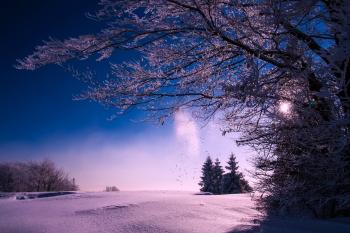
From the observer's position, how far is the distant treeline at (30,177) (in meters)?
23.7

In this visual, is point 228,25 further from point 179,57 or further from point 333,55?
point 333,55

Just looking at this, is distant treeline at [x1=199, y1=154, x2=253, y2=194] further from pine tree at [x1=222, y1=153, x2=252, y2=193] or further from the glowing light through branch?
the glowing light through branch

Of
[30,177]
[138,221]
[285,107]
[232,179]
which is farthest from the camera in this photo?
[232,179]

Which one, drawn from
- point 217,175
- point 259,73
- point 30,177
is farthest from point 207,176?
point 259,73

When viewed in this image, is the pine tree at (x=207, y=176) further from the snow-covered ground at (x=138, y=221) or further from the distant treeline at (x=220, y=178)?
the snow-covered ground at (x=138, y=221)

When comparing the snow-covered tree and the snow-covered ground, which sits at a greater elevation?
the snow-covered tree

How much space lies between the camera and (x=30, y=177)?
2420cm

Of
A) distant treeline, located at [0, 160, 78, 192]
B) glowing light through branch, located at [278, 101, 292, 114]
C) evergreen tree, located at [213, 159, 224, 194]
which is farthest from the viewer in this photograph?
evergreen tree, located at [213, 159, 224, 194]

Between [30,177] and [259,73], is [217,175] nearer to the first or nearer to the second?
[30,177]

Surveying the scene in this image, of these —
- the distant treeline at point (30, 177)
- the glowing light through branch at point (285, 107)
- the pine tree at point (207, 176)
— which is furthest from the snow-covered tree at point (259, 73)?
the pine tree at point (207, 176)

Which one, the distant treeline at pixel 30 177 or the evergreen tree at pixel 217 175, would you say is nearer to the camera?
the distant treeline at pixel 30 177

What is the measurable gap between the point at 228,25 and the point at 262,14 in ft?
1.56

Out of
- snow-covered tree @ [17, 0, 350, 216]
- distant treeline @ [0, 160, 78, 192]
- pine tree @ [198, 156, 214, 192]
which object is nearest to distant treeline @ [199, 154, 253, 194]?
pine tree @ [198, 156, 214, 192]

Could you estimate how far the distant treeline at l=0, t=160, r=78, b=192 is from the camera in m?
23.7
